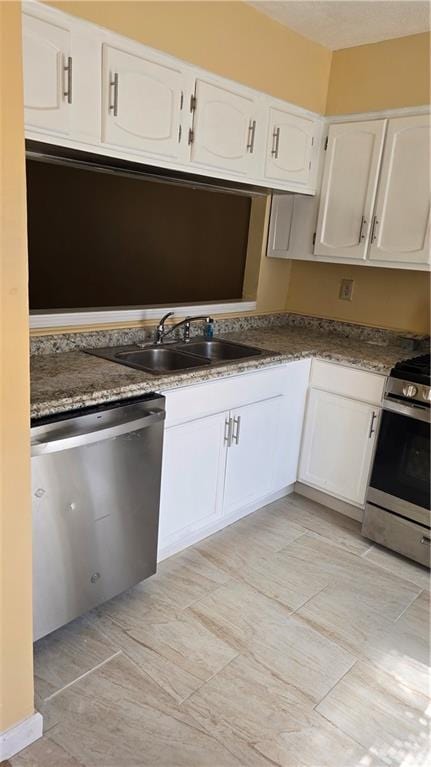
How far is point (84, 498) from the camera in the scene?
5.72 feet

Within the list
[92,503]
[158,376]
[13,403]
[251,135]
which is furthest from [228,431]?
[251,135]

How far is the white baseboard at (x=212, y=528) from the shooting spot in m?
2.37

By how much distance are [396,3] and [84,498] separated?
2474mm

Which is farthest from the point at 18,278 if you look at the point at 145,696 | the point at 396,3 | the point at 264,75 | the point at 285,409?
the point at 396,3

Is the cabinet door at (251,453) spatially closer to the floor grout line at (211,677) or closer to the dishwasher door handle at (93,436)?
the dishwasher door handle at (93,436)

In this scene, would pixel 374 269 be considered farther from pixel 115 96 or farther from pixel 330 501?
pixel 115 96

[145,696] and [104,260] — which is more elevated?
[104,260]

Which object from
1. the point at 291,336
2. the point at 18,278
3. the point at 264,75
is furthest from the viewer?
the point at 291,336

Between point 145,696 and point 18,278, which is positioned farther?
point 145,696

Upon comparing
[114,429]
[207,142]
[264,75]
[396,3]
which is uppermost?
[396,3]

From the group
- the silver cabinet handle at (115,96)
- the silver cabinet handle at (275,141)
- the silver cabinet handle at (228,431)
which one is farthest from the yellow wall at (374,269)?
the silver cabinet handle at (115,96)

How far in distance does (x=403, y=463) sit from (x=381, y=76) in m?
2.02

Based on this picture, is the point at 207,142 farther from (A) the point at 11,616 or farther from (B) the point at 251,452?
(A) the point at 11,616

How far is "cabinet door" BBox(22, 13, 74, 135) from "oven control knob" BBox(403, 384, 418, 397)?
1.76 meters
